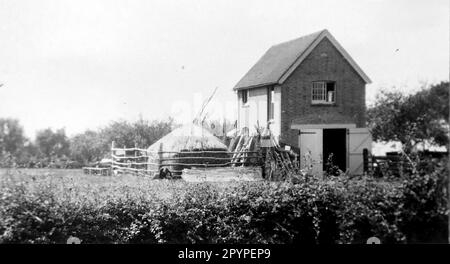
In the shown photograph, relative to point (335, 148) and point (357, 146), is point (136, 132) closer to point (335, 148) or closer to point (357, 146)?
point (335, 148)

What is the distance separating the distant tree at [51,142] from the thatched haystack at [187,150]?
1038 millimetres

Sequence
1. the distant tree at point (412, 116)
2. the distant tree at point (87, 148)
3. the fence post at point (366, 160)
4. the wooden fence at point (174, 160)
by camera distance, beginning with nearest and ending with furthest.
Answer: the distant tree at point (87, 148), the wooden fence at point (174, 160), the distant tree at point (412, 116), the fence post at point (366, 160)

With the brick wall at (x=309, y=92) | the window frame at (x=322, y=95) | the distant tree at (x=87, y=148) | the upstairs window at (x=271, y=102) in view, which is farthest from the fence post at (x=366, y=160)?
the distant tree at (x=87, y=148)

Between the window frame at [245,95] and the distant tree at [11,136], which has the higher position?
the window frame at [245,95]

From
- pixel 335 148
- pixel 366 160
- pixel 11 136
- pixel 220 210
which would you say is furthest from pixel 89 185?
pixel 366 160

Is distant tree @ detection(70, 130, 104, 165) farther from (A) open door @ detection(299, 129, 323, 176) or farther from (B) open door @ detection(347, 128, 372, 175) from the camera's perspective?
(B) open door @ detection(347, 128, 372, 175)

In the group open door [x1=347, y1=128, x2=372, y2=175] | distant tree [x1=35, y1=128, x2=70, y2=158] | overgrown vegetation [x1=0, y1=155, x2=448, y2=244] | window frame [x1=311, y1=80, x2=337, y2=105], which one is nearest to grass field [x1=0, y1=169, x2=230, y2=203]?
overgrown vegetation [x1=0, y1=155, x2=448, y2=244]

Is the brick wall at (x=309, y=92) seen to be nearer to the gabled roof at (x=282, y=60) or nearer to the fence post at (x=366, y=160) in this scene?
the gabled roof at (x=282, y=60)

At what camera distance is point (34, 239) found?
459 centimetres

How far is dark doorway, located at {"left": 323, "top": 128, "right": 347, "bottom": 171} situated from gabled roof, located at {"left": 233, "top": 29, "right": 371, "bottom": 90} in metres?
0.80

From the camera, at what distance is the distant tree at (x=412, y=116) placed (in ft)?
18.5

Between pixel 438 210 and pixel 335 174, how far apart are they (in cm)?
135

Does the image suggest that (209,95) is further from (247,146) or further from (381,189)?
(381,189)

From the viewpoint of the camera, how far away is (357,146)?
231 inches
